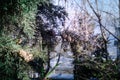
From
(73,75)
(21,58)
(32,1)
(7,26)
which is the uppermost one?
Answer: (32,1)

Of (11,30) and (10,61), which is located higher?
(11,30)

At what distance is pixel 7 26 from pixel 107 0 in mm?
4268

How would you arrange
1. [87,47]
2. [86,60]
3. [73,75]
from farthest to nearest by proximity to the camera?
[73,75] → [87,47] → [86,60]

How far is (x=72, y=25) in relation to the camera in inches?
391

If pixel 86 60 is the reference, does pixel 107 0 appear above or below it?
above

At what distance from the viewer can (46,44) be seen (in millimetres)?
9297

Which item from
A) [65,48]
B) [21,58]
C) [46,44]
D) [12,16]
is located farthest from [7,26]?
[65,48]

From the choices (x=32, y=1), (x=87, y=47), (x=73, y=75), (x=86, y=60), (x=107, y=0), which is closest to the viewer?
(x=32, y=1)

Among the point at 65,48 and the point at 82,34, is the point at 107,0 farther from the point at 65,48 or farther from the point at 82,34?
the point at 65,48

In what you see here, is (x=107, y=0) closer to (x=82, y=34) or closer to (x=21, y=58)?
(x=82, y=34)

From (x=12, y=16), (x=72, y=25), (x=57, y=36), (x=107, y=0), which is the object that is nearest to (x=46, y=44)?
(x=57, y=36)

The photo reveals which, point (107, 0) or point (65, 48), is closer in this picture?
point (65, 48)

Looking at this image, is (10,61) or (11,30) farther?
(11,30)

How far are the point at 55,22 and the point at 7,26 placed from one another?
6.35ft
